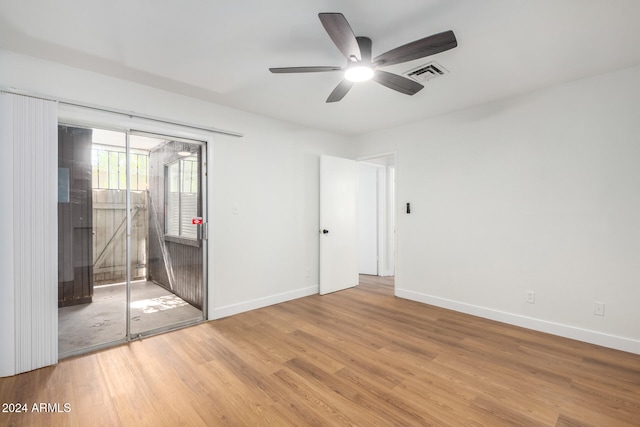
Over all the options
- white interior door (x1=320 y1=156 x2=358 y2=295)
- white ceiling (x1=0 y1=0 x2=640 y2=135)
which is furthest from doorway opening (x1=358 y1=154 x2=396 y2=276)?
white ceiling (x1=0 y1=0 x2=640 y2=135)

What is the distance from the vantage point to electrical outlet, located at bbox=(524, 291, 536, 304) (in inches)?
124

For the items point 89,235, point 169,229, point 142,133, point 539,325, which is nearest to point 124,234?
point 89,235

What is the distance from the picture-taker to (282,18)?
1.92m

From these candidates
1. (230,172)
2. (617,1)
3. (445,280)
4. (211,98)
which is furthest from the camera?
(445,280)

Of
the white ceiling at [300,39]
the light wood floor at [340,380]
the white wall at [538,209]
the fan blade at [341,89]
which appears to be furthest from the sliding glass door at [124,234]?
the white wall at [538,209]

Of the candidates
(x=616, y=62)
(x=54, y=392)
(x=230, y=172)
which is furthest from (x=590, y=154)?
(x=54, y=392)

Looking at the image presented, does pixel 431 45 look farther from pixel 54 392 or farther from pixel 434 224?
pixel 54 392

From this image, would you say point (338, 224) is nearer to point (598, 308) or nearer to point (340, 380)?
point (340, 380)

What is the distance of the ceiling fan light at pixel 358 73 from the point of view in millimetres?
2170

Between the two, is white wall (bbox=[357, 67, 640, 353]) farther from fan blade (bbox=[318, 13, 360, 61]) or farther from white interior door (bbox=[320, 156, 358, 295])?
fan blade (bbox=[318, 13, 360, 61])

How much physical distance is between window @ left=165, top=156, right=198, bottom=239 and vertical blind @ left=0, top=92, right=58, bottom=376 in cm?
134

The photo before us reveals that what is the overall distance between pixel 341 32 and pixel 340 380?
2395 millimetres

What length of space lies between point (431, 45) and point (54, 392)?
349 cm

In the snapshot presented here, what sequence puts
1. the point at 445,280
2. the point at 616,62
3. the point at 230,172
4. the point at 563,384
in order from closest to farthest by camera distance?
the point at 563,384
the point at 616,62
the point at 230,172
the point at 445,280
